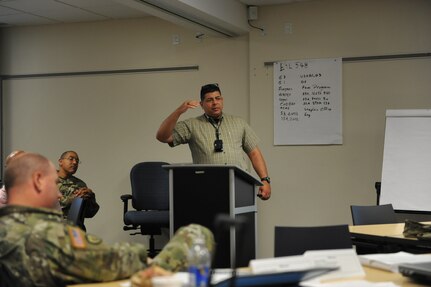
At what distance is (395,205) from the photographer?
229 inches

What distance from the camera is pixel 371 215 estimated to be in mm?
4555

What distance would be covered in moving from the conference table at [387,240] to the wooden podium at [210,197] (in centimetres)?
70

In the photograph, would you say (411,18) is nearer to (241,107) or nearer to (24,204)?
(241,107)

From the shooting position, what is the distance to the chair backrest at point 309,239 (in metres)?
2.89

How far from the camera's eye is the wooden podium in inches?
157

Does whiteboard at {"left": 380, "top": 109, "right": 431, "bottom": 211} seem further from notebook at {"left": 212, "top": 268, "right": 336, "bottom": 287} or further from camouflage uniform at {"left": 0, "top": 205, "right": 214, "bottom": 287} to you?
notebook at {"left": 212, "top": 268, "right": 336, "bottom": 287}

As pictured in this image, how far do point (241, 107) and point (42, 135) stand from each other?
2582mm

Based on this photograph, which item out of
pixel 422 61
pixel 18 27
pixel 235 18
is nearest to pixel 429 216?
pixel 422 61

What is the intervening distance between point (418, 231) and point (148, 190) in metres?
3.83

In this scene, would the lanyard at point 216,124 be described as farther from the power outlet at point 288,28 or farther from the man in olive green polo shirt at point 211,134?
the power outlet at point 288,28

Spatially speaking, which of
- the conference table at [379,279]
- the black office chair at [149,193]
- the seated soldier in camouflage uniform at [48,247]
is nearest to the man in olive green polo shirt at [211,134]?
the black office chair at [149,193]

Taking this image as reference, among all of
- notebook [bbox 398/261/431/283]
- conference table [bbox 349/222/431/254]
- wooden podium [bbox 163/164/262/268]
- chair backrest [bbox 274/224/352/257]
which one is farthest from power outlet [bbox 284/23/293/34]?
notebook [bbox 398/261/431/283]

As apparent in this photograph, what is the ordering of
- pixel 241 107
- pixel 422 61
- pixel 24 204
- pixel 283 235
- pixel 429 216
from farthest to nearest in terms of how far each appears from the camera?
pixel 241 107, pixel 422 61, pixel 429 216, pixel 283 235, pixel 24 204

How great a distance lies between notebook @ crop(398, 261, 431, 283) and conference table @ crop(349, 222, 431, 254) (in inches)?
43.0
